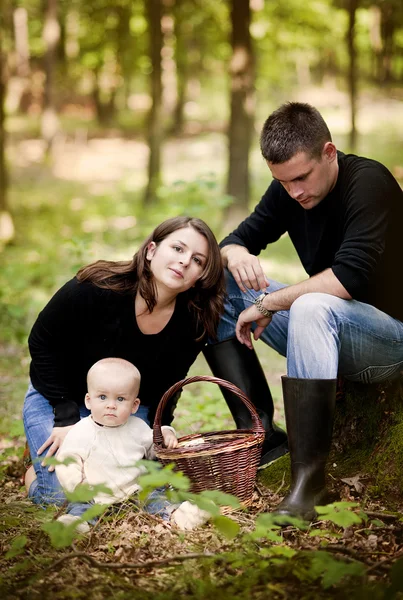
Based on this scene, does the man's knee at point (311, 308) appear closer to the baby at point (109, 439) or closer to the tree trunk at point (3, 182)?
the baby at point (109, 439)

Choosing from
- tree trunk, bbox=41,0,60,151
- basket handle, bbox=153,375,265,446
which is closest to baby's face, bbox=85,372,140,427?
basket handle, bbox=153,375,265,446

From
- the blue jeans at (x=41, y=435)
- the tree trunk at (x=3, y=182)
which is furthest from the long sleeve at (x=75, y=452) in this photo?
the tree trunk at (x=3, y=182)

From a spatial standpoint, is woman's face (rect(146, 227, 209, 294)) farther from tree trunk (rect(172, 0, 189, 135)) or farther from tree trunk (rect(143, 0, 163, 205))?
tree trunk (rect(172, 0, 189, 135))

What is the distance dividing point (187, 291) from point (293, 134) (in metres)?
0.94

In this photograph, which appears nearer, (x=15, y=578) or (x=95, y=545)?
(x=15, y=578)

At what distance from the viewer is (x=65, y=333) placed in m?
3.39

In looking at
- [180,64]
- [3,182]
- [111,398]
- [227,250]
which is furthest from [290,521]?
[180,64]

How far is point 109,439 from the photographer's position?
124 inches

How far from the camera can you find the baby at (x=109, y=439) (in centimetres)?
306

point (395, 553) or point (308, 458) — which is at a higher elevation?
point (308, 458)

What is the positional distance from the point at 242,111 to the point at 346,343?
347 inches

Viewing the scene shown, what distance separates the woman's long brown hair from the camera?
3.35m

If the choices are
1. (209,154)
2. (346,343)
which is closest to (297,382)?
(346,343)

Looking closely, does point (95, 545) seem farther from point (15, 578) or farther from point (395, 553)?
point (395, 553)
